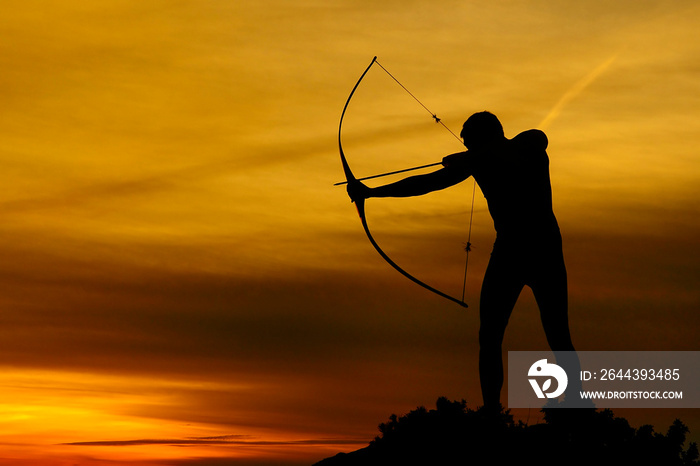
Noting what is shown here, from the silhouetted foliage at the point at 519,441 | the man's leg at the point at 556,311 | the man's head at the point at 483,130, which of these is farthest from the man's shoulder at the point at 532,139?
the silhouetted foliage at the point at 519,441

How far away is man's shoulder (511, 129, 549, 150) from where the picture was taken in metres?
10.3

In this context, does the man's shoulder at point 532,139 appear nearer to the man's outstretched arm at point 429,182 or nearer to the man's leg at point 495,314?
the man's outstretched arm at point 429,182

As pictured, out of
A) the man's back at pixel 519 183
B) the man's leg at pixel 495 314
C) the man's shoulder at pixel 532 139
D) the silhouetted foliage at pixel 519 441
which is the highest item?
the man's shoulder at pixel 532 139

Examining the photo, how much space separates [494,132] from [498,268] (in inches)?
59.0

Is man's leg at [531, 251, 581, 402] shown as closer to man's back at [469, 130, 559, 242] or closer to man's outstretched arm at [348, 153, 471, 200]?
man's back at [469, 130, 559, 242]

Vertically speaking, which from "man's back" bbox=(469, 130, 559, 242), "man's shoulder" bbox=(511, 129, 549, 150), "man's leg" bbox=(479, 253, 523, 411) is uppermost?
"man's shoulder" bbox=(511, 129, 549, 150)

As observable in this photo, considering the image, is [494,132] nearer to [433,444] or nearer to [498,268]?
[498,268]

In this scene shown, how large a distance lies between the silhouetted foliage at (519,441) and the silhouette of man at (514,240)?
463mm

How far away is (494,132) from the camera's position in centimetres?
1045

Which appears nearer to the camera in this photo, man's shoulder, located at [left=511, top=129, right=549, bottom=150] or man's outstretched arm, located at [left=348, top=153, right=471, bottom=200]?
man's shoulder, located at [left=511, top=129, right=549, bottom=150]

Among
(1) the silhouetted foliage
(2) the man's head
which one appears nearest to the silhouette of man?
(2) the man's head

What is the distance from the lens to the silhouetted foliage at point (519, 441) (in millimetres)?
10383

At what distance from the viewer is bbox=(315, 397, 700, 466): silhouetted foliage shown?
1038 cm

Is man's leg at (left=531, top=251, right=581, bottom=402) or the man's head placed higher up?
the man's head
